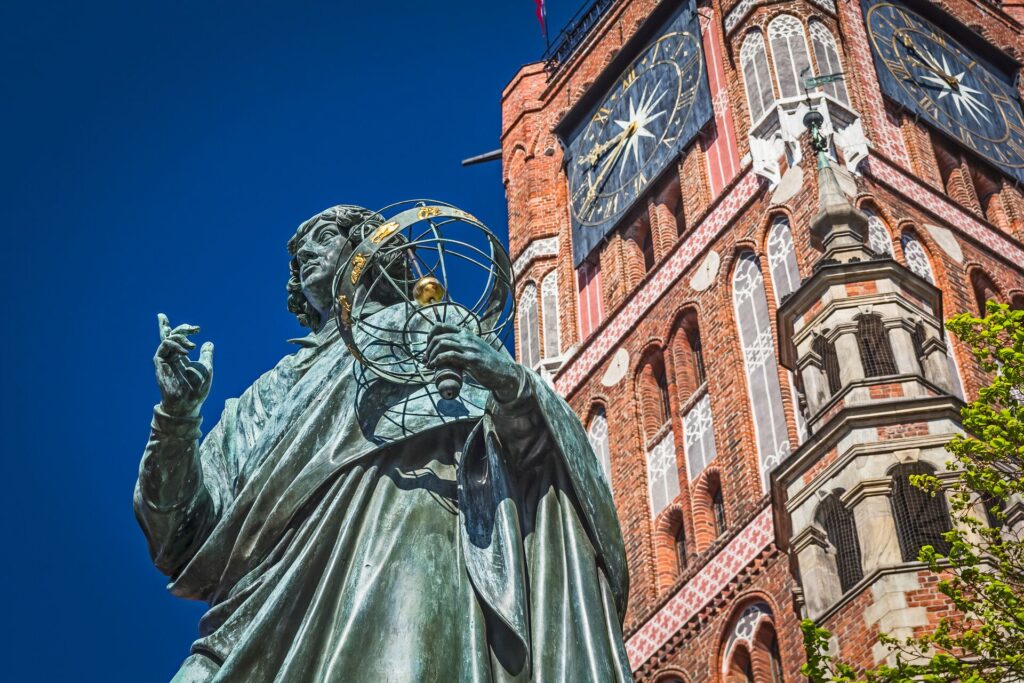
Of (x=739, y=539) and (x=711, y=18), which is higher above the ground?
A: (x=711, y=18)

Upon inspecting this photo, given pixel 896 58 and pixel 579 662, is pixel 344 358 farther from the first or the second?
pixel 896 58

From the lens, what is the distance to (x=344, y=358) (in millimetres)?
3992

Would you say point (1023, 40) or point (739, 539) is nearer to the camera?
point (739, 539)

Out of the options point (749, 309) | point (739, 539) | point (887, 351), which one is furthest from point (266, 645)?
point (749, 309)

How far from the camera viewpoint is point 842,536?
57.7ft

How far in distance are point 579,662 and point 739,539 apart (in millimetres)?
18055

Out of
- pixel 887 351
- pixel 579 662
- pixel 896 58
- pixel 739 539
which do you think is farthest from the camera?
pixel 896 58

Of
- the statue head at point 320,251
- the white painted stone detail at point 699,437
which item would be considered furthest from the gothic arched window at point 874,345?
the statue head at point 320,251

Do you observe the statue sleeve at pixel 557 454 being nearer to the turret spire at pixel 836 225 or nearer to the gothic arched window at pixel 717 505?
the turret spire at pixel 836 225

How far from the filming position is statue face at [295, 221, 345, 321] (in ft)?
13.8

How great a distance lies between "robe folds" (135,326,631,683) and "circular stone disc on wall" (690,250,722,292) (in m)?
21.1

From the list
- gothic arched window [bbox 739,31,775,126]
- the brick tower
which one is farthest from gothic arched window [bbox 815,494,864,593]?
gothic arched window [bbox 739,31,775,126]

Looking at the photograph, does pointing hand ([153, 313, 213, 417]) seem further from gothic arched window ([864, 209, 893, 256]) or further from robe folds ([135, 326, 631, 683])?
gothic arched window ([864, 209, 893, 256])

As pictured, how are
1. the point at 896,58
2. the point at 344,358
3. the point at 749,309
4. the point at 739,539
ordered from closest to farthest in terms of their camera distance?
1. the point at 344,358
2. the point at 739,539
3. the point at 749,309
4. the point at 896,58
